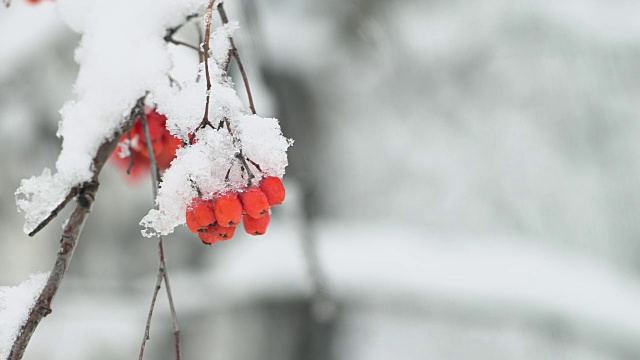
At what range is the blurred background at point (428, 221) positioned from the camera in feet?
10.8

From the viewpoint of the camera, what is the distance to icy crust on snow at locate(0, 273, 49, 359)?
2.11ft

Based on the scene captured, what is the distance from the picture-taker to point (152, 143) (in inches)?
A: 33.9

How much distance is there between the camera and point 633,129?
11.0ft

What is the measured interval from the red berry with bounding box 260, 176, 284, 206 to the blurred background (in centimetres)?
254

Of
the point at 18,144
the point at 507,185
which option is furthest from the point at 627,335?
the point at 18,144

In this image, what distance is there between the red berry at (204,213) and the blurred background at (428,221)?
101 inches

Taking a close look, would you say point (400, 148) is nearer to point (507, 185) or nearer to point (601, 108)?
point (507, 185)

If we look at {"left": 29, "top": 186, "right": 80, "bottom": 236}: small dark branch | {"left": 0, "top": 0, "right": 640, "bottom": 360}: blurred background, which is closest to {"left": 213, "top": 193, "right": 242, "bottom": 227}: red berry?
{"left": 29, "top": 186, "right": 80, "bottom": 236}: small dark branch

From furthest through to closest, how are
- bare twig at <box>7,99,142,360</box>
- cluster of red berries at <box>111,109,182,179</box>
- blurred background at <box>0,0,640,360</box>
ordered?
blurred background at <box>0,0,640,360</box>
cluster of red berries at <box>111,109,182,179</box>
bare twig at <box>7,99,142,360</box>

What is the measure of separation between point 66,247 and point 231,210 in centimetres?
18

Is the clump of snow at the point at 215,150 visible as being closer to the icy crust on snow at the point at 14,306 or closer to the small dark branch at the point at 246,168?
the small dark branch at the point at 246,168

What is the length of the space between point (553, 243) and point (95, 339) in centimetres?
244

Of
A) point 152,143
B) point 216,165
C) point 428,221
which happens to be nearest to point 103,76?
point 152,143

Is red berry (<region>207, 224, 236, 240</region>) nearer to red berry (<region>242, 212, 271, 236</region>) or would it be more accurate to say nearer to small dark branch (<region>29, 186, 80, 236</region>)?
red berry (<region>242, 212, 271, 236</region>)
